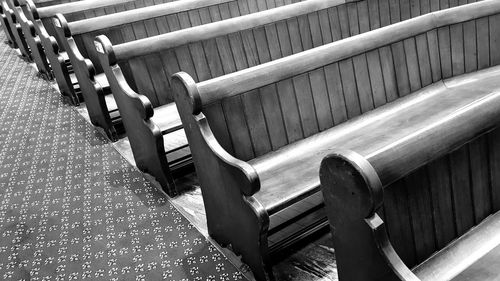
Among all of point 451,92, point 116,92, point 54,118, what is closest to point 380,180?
point 451,92

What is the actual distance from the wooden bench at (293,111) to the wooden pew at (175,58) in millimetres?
585

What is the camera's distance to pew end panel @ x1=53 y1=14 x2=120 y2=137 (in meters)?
2.98

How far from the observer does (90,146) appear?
126 inches

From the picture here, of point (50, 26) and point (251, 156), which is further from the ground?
point (50, 26)

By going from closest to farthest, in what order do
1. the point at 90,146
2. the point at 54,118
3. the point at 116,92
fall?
the point at 116,92, the point at 90,146, the point at 54,118

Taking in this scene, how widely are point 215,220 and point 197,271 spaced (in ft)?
0.75

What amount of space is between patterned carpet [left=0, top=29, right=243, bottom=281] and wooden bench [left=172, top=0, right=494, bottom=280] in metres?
0.23

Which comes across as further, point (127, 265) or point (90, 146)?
point (90, 146)

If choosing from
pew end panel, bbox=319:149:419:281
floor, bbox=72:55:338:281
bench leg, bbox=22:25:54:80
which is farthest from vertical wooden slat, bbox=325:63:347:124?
bench leg, bbox=22:25:54:80

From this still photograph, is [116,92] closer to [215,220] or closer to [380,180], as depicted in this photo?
[215,220]

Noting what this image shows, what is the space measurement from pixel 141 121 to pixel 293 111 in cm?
84

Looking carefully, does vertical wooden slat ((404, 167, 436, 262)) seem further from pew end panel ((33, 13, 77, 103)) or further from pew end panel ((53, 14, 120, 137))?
pew end panel ((33, 13, 77, 103))

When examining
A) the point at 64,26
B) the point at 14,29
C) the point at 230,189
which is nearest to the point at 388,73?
the point at 230,189

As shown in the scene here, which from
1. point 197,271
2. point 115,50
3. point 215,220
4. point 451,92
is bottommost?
point 197,271
